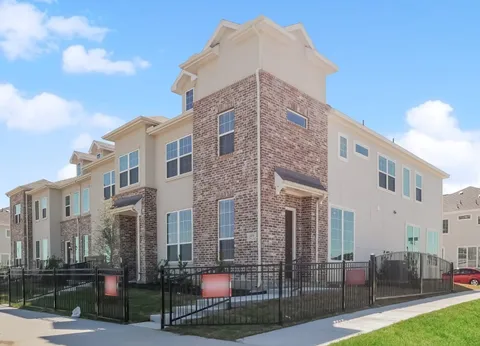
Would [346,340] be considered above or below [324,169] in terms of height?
below

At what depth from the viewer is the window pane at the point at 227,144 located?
15.5 metres

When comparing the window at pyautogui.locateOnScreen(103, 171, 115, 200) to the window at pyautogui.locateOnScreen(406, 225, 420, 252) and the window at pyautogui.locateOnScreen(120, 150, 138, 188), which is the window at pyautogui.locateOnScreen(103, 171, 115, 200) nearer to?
the window at pyautogui.locateOnScreen(120, 150, 138, 188)

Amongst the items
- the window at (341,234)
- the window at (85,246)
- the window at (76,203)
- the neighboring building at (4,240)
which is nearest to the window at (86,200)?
the window at (76,203)

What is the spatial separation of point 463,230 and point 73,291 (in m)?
36.9

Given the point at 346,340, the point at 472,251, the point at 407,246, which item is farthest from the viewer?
the point at 472,251

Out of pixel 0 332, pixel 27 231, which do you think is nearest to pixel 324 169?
pixel 0 332

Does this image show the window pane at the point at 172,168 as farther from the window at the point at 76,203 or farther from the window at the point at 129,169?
the window at the point at 76,203

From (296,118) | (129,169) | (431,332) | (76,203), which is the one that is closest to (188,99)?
(129,169)

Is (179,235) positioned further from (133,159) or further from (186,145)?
(133,159)

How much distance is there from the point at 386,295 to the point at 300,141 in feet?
19.1

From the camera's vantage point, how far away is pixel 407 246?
77.3 feet

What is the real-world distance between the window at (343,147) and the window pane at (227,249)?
6163 mm

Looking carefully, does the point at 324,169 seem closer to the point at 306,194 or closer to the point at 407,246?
the point at 306,194

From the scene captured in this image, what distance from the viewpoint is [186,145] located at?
1855cm
